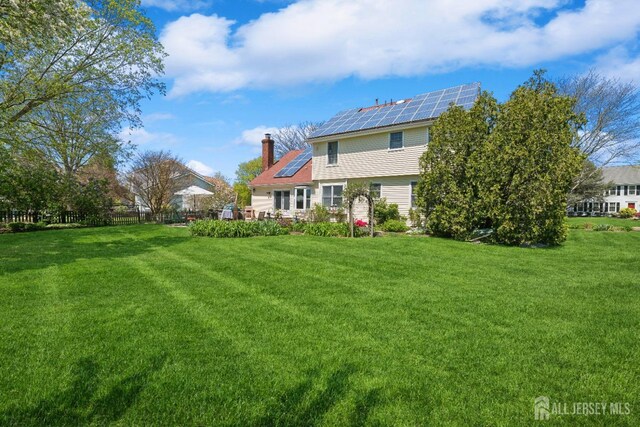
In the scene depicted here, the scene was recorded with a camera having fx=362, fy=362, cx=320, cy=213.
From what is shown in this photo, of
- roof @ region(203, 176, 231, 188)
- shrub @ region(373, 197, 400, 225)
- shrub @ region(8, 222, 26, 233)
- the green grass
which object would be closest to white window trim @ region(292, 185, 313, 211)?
shrub @ region(373, 197, 400, 225)

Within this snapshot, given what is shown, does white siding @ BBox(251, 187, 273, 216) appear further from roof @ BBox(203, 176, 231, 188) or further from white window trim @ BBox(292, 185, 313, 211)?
roof @ BBox(203, 176, 231, 188)

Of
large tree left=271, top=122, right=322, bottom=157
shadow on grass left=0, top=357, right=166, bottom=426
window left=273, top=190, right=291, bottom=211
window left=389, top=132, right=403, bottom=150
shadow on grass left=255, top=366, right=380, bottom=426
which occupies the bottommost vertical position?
shadow on grass left=255, top=366, right=380, bottom=426

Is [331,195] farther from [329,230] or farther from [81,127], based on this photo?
[81,127]

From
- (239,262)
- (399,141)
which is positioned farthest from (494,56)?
(239,262)

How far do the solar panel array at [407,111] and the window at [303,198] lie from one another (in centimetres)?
354

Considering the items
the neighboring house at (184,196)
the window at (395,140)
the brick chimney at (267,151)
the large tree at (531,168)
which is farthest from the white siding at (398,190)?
the neighboring house at (184,196)

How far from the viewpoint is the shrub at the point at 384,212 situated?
17.9 m

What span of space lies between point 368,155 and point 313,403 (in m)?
17.6

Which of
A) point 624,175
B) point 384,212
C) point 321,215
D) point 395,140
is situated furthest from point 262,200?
point 624,175

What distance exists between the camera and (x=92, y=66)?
42.2ft

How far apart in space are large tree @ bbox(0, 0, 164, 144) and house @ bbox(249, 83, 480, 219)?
9972mm

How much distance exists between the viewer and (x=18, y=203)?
17266 mm

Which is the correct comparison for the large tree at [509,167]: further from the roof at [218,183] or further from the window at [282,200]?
the roof at [218,183]

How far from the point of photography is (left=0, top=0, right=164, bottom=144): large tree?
11586 mm
